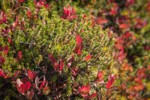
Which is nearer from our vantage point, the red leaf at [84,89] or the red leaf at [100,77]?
the red leaf at [84,89]

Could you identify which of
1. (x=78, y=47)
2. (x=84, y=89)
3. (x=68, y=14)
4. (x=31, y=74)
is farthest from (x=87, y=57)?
(x=68, y=14)

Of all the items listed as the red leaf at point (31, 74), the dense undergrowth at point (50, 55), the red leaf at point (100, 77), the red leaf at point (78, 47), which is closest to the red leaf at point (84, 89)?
the dense undergrowth at point (50, 55)

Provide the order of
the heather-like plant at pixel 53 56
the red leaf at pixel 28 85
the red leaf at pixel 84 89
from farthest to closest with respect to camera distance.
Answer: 1. the red leaf at pixel 84 89
2. the heather-like plant at pixel 53 56
3. the red leaf at pixel 28 85

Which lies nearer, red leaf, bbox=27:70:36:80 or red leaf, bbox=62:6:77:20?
red leaf, bbox=27:70:36:80

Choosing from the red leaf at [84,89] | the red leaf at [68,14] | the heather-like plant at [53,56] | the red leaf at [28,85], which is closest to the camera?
the red leaf at [28,85]

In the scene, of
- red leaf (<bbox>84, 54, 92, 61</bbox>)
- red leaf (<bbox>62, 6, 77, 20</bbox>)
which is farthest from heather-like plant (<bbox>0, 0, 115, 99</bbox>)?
red leaf (<bbox>62, 6, 77, 20</bbox>)

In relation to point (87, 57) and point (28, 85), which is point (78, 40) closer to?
point (87, 57)

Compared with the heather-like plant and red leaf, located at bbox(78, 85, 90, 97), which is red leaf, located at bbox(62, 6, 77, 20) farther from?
red leaf, located at bbox(78, 85, 90, 97)

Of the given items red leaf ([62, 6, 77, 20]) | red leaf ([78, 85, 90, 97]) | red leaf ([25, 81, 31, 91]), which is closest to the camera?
red leaf ([25, 81, 31, 91])

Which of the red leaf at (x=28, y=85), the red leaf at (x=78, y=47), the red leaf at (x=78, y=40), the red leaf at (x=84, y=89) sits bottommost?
the red leaf at (x=84, y=89)

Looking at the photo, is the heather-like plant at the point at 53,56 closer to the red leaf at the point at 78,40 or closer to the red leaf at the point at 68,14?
the red leaf at the point at 78,40

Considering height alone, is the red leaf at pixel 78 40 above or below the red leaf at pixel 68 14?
below
